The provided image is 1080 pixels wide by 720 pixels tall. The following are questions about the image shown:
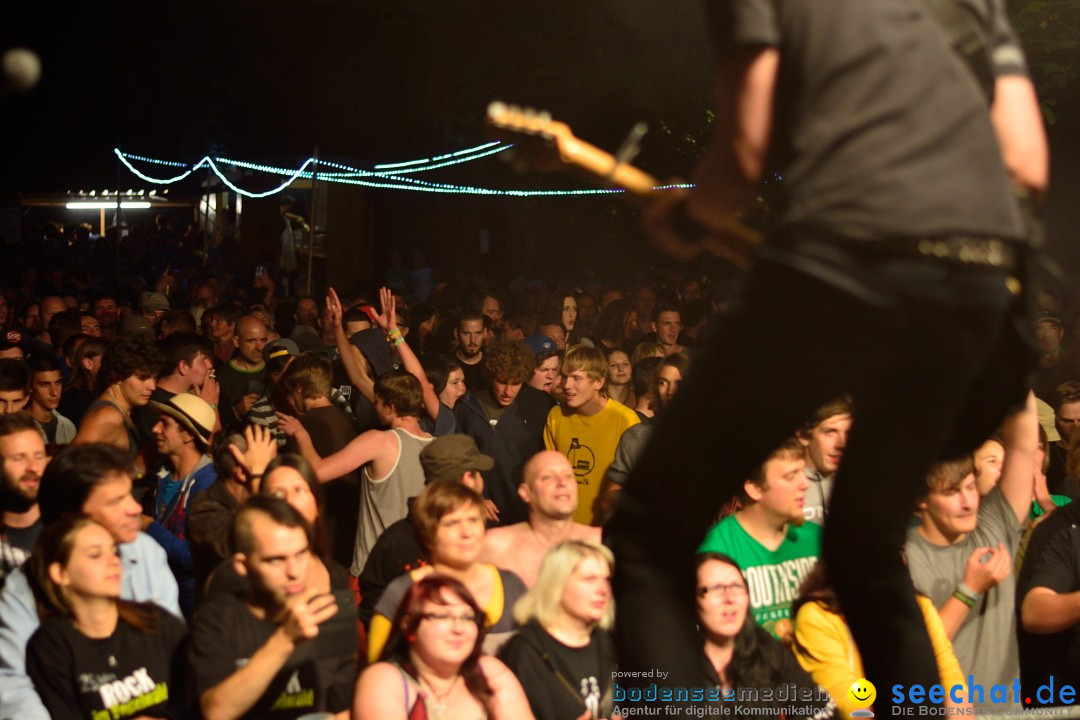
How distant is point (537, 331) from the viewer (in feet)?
35.0

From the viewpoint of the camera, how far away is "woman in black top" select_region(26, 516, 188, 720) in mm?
3941

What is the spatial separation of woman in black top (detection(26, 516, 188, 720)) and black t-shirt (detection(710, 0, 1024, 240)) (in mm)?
2954

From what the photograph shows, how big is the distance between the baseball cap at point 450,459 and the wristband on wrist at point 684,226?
3.47 m

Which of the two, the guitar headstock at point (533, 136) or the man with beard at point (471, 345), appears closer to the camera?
the guitar headstock at point (533, 136)

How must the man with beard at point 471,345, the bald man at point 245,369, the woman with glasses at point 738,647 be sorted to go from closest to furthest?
the woman with glasses at point 738,647 → the bald man at point 245,369 → the man with beard at point 471,345

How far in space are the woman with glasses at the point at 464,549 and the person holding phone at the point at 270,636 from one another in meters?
0.52

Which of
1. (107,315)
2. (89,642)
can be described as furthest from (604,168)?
(107,315)

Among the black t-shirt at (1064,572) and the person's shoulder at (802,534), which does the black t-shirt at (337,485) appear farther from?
the black t-shirt at (1064,572)

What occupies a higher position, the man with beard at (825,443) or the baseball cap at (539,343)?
the baseball cap at (539,343)

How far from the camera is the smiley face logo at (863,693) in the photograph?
2.54 meters

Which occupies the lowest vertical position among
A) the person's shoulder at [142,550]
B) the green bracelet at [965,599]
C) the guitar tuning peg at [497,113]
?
the green bracelet at [965,599]

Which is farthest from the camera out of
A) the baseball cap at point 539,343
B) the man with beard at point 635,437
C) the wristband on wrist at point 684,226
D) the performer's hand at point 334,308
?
the baseball cap at point 539,343

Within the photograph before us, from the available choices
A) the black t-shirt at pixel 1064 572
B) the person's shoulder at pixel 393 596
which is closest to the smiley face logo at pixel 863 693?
the black t-shirt at pixel 1064 572

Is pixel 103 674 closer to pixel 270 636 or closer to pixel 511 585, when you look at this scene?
pixel 270 636
